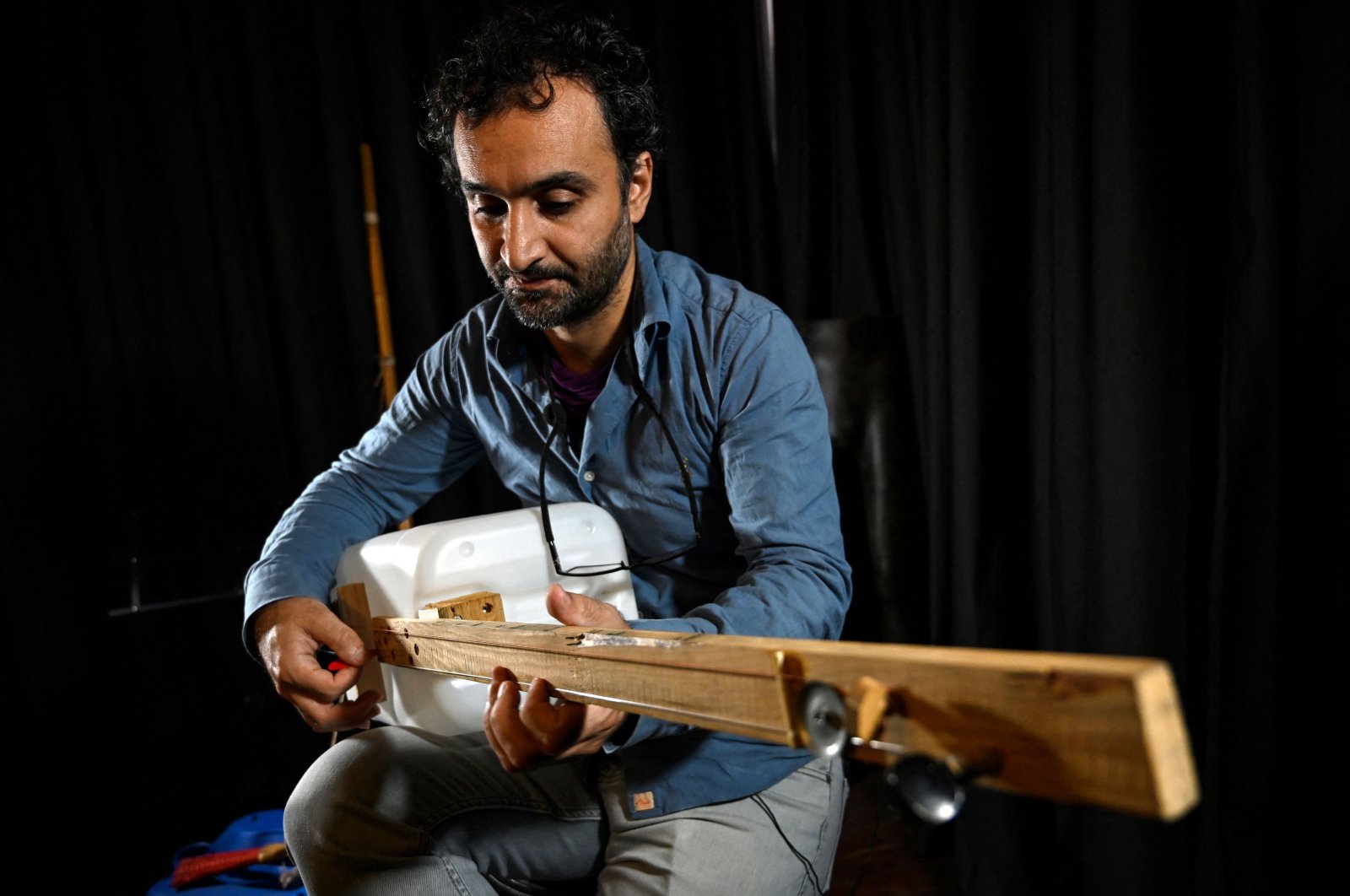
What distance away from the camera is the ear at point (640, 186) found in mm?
1484

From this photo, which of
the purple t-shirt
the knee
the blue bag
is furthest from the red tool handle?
the purple t-shirt

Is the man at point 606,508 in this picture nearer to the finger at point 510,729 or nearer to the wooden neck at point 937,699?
the finger at point 510,729

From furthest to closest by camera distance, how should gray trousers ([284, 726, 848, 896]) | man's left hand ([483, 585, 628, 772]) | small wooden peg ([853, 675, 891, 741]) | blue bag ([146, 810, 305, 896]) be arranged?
blue bag ([146, 810, 305, 896]) → gray trousers ([284, 726, 848, 896]) → man's left hand ([483, 585, 628, 772]) → small wooden peg ([853, 675, 891, 741])

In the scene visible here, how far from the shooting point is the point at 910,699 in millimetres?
619

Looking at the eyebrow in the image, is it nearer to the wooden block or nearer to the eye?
the eye

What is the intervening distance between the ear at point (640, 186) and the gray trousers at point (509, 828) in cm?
82

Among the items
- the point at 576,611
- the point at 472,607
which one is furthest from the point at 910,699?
the point at 472,607

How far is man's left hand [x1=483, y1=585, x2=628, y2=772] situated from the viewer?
0.92 meters

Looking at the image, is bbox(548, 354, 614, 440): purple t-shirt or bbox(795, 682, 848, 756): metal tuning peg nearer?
bbox(795, 682, 848, 756): metal tuning peg

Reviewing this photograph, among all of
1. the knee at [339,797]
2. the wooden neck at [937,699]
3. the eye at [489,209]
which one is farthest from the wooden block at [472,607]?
the eye at [489,209]

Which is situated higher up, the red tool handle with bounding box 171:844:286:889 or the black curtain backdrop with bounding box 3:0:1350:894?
the black curtain backdrop with bounding box 3:0:1350:894

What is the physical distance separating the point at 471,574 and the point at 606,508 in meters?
0.25

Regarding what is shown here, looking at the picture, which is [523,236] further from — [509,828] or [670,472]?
[509,828]

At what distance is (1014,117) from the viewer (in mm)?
1721
